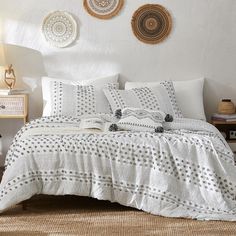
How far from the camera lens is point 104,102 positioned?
15.9 feet

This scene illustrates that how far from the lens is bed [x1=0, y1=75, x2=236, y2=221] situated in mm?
3676

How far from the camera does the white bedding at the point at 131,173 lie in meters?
3.68

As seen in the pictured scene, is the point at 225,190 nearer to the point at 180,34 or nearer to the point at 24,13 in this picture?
the point at 180,34

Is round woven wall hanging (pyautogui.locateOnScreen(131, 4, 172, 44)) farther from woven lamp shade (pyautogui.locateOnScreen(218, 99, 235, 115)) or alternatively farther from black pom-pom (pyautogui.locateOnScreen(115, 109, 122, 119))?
black pom-pom (pyautogui.locateOnScreen(115, 109, 122, 119))

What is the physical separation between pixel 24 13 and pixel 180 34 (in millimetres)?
1604

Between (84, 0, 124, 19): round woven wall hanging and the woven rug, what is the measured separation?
2100 mm

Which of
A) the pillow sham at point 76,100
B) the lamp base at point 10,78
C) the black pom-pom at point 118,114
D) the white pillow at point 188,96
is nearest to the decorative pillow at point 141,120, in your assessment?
the black pom-pom at point 118,114

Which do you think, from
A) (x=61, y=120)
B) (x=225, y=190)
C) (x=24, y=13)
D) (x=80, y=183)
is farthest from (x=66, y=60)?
(x=225, y=190)

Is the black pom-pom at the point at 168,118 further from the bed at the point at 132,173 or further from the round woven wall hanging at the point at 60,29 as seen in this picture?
the round woven wall hanging at the point at 60,29

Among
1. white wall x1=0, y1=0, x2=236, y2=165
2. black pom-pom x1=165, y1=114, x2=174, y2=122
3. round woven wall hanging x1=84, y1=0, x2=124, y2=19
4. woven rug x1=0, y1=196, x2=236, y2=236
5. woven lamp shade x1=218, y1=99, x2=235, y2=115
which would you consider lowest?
woven rug x1=0, y1=196, x2=236, y2=236

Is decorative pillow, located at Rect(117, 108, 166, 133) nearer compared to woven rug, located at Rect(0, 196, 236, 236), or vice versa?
woven rug, located at Rect(0, 196, 236, 236)

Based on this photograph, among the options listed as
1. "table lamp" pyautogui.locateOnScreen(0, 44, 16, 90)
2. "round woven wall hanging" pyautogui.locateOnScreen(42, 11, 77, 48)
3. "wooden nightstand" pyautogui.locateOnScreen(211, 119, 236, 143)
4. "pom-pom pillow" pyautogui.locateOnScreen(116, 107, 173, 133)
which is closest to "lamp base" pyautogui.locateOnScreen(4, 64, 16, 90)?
"table lamp" pyautogui.locateOnScreen(0, 44, 16, 90)

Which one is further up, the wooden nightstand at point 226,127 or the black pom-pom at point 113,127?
the black pom-pom at point 113,127

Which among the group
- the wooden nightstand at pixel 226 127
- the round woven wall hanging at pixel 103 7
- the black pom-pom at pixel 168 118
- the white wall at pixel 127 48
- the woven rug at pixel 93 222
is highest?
the round woven wall hanging at pixel 103 7
